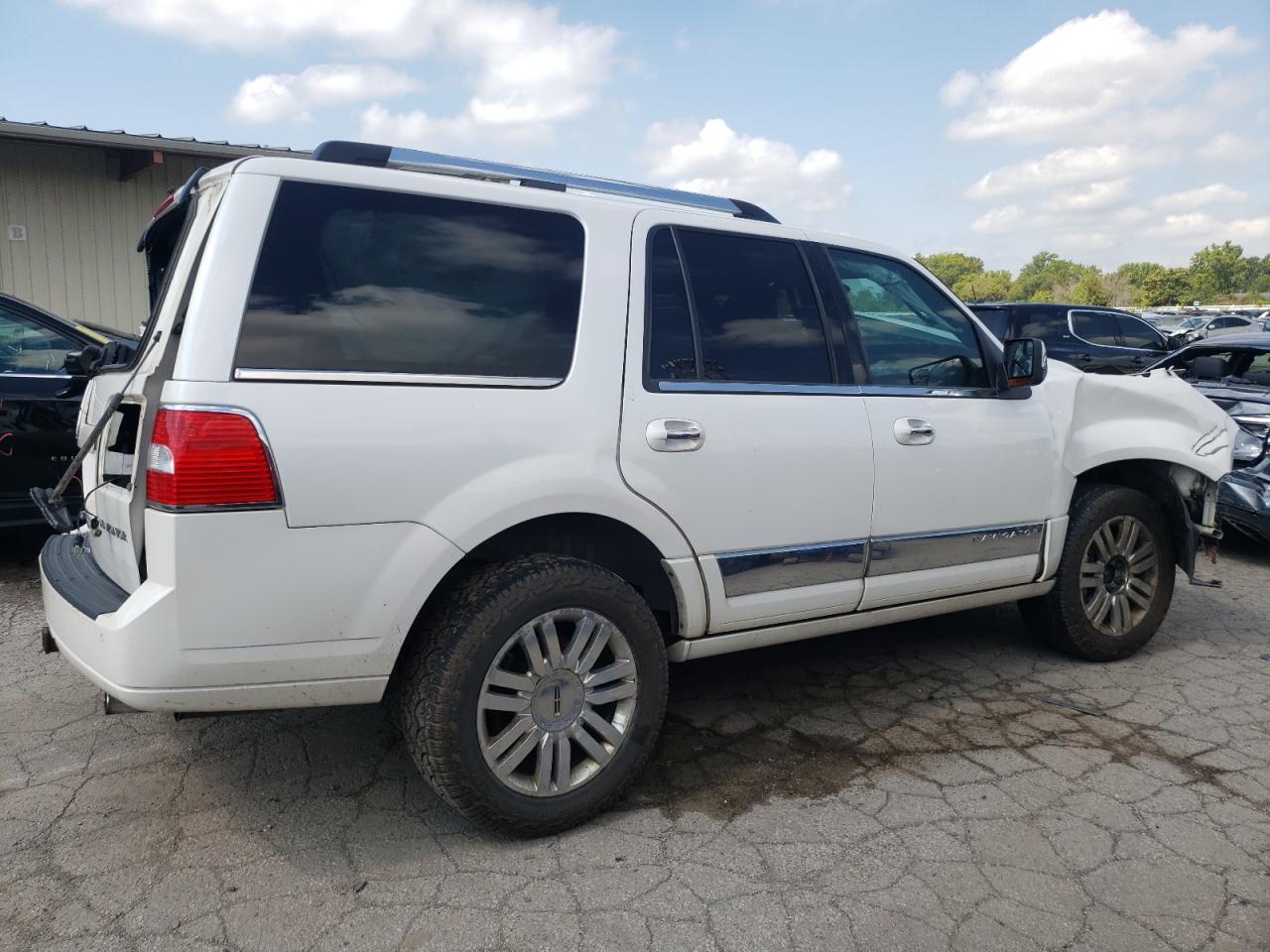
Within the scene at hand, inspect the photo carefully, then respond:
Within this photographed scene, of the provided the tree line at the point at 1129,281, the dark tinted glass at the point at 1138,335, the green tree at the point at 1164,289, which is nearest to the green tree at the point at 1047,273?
the tree line at the point at 1129,281

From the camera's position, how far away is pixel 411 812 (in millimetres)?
2938

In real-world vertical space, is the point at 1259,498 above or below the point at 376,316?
below

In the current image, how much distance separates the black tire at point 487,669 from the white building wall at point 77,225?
11017 mm

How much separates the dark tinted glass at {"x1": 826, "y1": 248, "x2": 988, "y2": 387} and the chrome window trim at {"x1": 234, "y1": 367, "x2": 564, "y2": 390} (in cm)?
140

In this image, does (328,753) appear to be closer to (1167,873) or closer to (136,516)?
(136,516)

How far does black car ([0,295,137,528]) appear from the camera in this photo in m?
5.27

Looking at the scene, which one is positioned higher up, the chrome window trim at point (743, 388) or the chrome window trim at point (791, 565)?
the chrome window trim at point (743, 388)

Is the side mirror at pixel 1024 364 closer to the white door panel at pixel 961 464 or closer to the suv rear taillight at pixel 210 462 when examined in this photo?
the white door panel at pixel 961 464

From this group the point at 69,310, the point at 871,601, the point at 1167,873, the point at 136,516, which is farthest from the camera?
the point at 69,310

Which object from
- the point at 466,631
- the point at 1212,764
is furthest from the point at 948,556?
the point at 466,631

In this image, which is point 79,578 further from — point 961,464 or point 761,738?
point 961,464

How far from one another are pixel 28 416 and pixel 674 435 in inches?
165

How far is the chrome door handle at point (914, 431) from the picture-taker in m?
3.52

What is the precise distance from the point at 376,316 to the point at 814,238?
178 cm
